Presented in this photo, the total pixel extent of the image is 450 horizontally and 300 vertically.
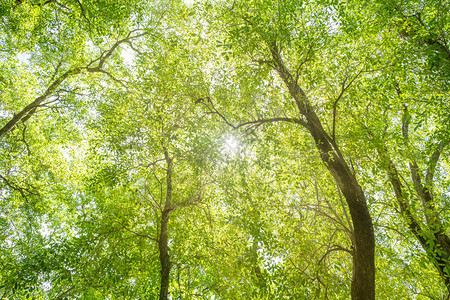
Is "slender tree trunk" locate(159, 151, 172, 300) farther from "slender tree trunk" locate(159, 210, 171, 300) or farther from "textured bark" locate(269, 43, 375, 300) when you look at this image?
"textured bark" locate(269, 43, 375, 300)

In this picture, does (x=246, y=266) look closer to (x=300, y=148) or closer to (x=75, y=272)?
(x=300, y=148)

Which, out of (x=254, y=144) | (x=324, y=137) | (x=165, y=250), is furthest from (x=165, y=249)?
(x=324, y=137)

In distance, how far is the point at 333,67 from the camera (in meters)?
6.03

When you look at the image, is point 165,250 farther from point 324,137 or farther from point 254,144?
point 324,137

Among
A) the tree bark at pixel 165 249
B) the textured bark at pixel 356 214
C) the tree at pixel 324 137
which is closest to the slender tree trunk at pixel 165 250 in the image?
the tree bark at pixel 165 249

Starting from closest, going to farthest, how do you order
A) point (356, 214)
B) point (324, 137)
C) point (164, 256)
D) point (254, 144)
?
point (356, 214)
point (324, 137)
point (254, 144)
point (164, 256)

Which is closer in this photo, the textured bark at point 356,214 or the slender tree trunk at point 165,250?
the textured bark at point 356,214

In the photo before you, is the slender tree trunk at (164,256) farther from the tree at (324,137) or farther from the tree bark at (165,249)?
the tree at (324,137)

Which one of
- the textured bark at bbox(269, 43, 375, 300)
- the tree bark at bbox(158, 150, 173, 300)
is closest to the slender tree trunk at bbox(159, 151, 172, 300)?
the tree bark at bbox(158, 150, 173, 300)

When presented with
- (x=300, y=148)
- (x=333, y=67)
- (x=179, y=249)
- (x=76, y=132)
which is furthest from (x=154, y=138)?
(x=76, y=132)

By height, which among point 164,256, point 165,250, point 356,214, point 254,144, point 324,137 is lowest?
point 356,214

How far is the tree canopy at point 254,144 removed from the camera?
5805 millimetres

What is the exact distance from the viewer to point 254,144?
306 inches

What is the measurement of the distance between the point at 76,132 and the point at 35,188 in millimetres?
3255
